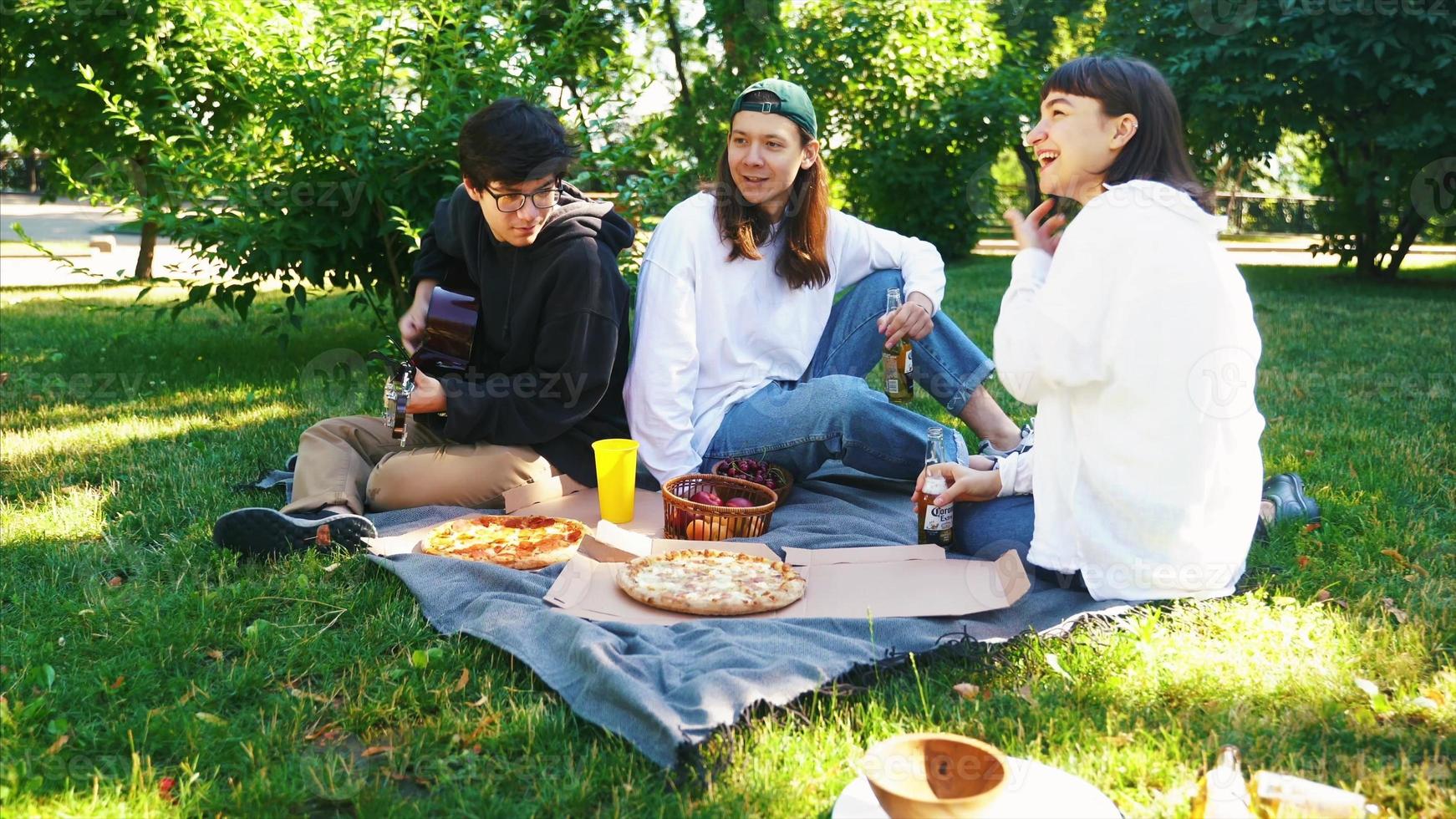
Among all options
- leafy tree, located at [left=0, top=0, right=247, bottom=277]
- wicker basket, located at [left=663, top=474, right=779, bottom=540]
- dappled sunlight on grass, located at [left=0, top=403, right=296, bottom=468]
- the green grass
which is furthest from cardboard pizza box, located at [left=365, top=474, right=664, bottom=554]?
leafy tree, located at [left=0, top=0, right=247, bottom=277]

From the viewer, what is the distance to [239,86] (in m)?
6.59

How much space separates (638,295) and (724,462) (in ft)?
2.43

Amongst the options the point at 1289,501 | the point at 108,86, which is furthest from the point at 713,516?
the point at 108,86

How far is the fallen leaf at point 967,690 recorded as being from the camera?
2.87 meters

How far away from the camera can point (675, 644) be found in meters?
3.12

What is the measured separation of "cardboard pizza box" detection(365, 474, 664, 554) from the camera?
4258 mm

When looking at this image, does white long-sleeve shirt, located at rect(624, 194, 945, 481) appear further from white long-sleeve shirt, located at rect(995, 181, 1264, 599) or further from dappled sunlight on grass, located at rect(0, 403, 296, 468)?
dappled sunlight on grass, located at rect(0, 403, 296, 468)

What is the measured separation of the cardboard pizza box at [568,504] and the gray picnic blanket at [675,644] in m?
0.62

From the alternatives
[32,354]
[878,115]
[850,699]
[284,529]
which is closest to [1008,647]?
[850,699]

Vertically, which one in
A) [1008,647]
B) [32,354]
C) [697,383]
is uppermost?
[697,383]

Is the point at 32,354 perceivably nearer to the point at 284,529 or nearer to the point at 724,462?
the point at 284,529

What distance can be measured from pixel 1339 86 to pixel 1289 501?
8.12 m

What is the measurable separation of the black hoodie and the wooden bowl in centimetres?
240

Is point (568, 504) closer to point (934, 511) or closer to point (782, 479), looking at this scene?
point (782, 479)
